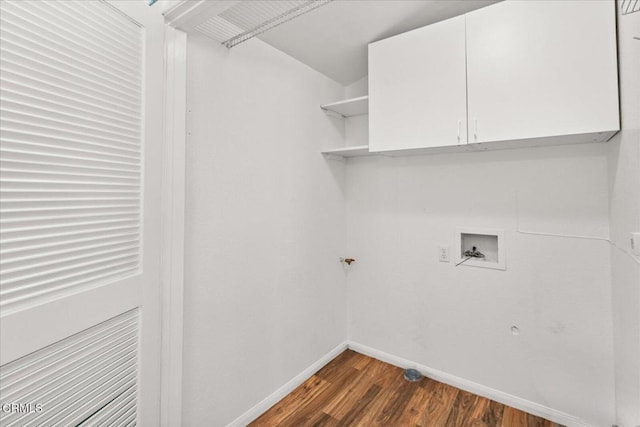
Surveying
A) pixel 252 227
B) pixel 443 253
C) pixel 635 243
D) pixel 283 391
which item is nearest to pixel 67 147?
pixel 252 227

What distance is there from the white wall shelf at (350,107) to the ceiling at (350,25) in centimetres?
31

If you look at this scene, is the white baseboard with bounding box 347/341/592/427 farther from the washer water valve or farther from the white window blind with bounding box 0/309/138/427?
the white window blind with bounding box 0/309/138/427

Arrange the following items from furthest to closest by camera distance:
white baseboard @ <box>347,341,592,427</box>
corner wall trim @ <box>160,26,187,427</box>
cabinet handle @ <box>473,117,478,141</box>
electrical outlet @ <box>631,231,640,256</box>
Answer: white baseboard @ <box>347,341,592,427</box> → cabinet handle @ <box>473,117,478,141</box> → corner wall trim @ <box>160,26,187,427</box> → electrical outlet @ <box>631,231,640,256</box>

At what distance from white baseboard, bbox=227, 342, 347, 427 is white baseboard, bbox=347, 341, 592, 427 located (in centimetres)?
30

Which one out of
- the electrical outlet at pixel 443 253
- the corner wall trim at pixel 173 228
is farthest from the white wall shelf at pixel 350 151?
the corner wall trim at pixel 173 228

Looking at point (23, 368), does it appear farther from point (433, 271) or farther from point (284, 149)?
point (433, 271)

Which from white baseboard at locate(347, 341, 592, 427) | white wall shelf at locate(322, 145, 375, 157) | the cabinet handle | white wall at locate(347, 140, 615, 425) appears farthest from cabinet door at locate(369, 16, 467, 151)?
white baseboard at locate(347, 341, 592, 427)

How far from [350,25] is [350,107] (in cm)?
62

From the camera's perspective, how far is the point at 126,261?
1073 mm

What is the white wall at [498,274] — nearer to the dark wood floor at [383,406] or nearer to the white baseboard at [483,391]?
the white baseboard at [483,391]

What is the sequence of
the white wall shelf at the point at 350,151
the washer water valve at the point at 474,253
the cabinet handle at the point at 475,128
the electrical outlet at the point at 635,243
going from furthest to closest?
the white wall shelf at the point at 350,151, the washer water valve at the point at 474,253, the cabinet handle at the point at 475,128, the electrical outlet at the point at 635,243

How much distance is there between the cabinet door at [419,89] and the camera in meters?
1.62

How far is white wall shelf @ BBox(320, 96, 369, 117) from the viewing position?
6.95ft

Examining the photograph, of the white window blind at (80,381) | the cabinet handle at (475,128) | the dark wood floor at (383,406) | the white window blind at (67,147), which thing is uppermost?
the cabinet handle at (475,128)
